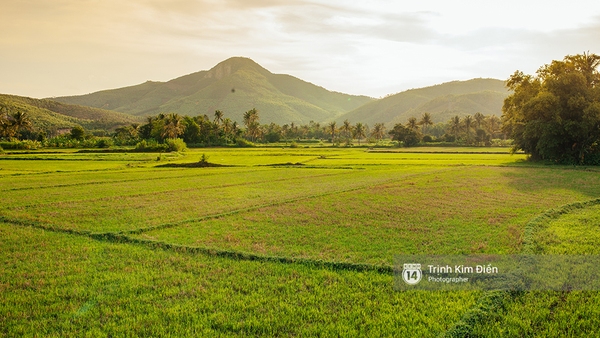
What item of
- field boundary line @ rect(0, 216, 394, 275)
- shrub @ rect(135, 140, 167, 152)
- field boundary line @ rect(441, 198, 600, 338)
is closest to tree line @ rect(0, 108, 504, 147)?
shrub @ rect(135, 140, 167, 152)

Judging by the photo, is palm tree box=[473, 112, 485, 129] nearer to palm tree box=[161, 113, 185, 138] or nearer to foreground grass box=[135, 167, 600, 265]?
palm tree box=[161, 113, 185, 138]

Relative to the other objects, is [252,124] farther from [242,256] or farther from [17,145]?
[242,256]

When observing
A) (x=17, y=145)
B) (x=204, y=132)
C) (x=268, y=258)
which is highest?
(x=204, y=132)

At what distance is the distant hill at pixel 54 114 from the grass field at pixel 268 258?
115 meters

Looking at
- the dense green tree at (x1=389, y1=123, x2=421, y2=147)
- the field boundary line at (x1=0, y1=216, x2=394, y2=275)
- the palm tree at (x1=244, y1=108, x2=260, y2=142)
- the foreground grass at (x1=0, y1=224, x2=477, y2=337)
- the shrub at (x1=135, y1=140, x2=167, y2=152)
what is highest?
the palm tree at (x1=244, y1=108, x2=260, y2=142)

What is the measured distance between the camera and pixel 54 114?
142 metres

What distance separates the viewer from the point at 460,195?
18734mm

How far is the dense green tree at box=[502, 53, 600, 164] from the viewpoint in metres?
33.2

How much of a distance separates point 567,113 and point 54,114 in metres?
165

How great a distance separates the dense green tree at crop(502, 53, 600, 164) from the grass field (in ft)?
55.6

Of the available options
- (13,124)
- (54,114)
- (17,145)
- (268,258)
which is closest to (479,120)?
(17,145)

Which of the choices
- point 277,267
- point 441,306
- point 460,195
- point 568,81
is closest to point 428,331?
point 441,306

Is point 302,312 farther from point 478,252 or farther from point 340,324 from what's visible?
point 478,252

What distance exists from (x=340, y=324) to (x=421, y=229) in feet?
22.1
